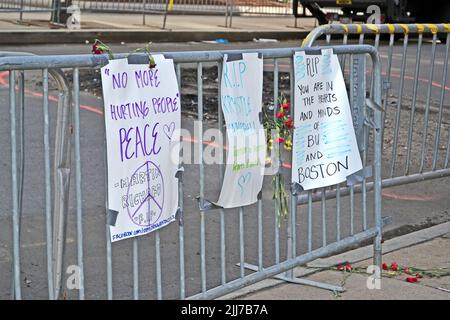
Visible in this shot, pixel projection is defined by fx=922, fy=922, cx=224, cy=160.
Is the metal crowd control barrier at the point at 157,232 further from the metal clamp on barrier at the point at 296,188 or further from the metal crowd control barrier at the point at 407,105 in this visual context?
the metal crowd control barrier at the point at 407,105

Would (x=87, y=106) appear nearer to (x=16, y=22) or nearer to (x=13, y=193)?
(x=13, y=193)

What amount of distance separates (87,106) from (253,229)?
11.9ft

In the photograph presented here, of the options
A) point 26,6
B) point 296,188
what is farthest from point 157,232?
point 26,6

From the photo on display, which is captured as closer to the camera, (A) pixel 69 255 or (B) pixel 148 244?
(A) pixel 69 255

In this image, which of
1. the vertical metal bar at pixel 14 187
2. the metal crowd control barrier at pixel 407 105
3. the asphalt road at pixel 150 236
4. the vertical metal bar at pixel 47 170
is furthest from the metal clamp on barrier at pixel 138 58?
the metal crowd control barrier at pixel 407 105

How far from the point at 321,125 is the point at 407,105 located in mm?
6246

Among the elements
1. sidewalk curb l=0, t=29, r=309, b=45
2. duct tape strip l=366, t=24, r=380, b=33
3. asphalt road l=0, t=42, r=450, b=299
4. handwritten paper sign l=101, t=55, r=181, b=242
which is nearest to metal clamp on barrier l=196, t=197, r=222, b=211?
handwritten paper sign l=101, t=55, r=181, b=242

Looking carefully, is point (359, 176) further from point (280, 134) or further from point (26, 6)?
point (26, 6)

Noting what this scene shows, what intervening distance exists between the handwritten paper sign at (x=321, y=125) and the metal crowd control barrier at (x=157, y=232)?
0.30 feet

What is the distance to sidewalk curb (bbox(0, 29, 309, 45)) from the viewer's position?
16734mm

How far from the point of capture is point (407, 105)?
11352 mm

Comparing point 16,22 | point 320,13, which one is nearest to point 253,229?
point 16,22

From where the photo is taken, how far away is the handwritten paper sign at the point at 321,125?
5.18 m

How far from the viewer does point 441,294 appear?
543 cm
